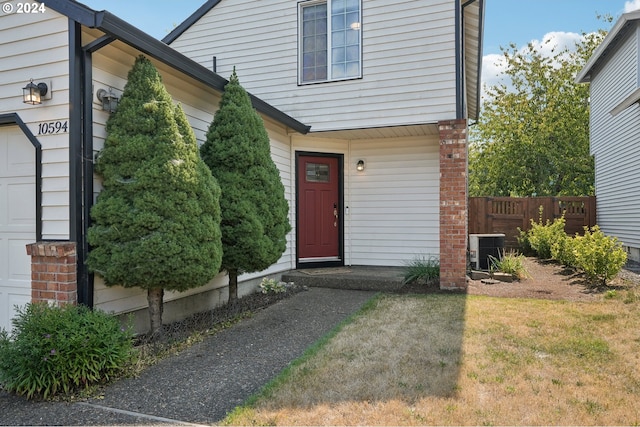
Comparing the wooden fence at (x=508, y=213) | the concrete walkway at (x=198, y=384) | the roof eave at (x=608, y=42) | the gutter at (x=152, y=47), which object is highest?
the roof eave at (x=608, y=42)

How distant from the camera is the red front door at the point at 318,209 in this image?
25.6 ft

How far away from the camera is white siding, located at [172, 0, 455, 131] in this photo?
21.8 feet

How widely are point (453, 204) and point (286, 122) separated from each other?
9.48 feet

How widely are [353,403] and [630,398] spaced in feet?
A: 6.20

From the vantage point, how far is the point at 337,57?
738 centimetres

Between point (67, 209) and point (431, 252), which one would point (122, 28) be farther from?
point (431, 252)

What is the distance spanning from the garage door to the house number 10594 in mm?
298

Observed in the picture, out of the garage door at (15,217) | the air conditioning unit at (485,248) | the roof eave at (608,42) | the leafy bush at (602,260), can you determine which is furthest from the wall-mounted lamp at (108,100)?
the roof eave at (608,42)

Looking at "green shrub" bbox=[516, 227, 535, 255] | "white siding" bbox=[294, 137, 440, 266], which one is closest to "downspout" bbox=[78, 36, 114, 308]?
"white siding" bbox=[294, 137, 440, 266]

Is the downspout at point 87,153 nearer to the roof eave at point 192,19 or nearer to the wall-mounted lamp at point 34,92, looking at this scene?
the wall-mounted lamp at point 34,92

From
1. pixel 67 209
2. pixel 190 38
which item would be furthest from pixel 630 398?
pixel 190 38

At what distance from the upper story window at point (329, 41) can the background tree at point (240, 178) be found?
2.70m

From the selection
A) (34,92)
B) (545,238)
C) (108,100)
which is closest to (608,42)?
(545,238)

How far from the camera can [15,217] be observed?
13.2 feet
